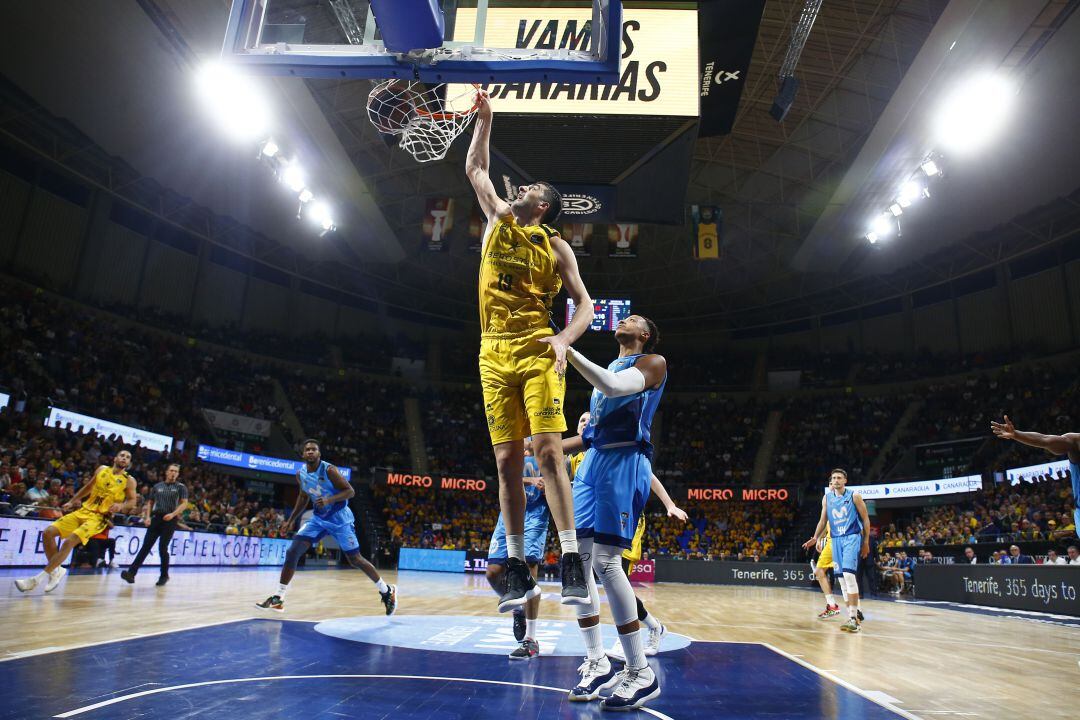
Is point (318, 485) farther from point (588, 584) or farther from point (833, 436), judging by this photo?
point (833, 436)

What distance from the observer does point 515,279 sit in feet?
13.3

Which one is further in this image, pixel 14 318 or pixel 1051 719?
pixel 14 318

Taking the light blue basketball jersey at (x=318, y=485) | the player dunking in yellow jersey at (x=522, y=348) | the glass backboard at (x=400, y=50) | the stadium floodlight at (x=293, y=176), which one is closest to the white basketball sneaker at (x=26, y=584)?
the light blue basketball jersey at (x=318, y=485)

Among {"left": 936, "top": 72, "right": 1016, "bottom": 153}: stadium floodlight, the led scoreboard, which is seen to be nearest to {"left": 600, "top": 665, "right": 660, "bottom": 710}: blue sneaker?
{"left": 936, "top": 72, "right": 1016, "bottom": 153}: stadium floodlight

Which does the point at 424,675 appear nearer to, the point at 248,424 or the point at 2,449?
the point at 2,449

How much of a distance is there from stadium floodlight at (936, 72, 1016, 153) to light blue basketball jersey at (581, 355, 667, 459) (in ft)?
54.6

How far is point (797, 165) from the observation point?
22125 millimetres

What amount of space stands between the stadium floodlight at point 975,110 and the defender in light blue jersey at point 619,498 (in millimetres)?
16572

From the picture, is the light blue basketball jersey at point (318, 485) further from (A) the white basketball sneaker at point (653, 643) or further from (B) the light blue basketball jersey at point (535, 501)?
(A) the white basketball sneaker at point (653, 643)

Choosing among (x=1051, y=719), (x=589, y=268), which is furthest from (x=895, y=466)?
(x=1051, y=719)

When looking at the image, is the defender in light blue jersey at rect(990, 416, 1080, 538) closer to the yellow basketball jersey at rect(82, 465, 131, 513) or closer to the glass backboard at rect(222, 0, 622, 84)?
the glass backboard at rect(222, 0, 622, 84)

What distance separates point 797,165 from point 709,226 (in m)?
4.64

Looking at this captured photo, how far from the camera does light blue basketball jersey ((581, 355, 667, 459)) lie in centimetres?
419

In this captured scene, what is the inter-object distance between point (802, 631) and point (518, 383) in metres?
6.86
